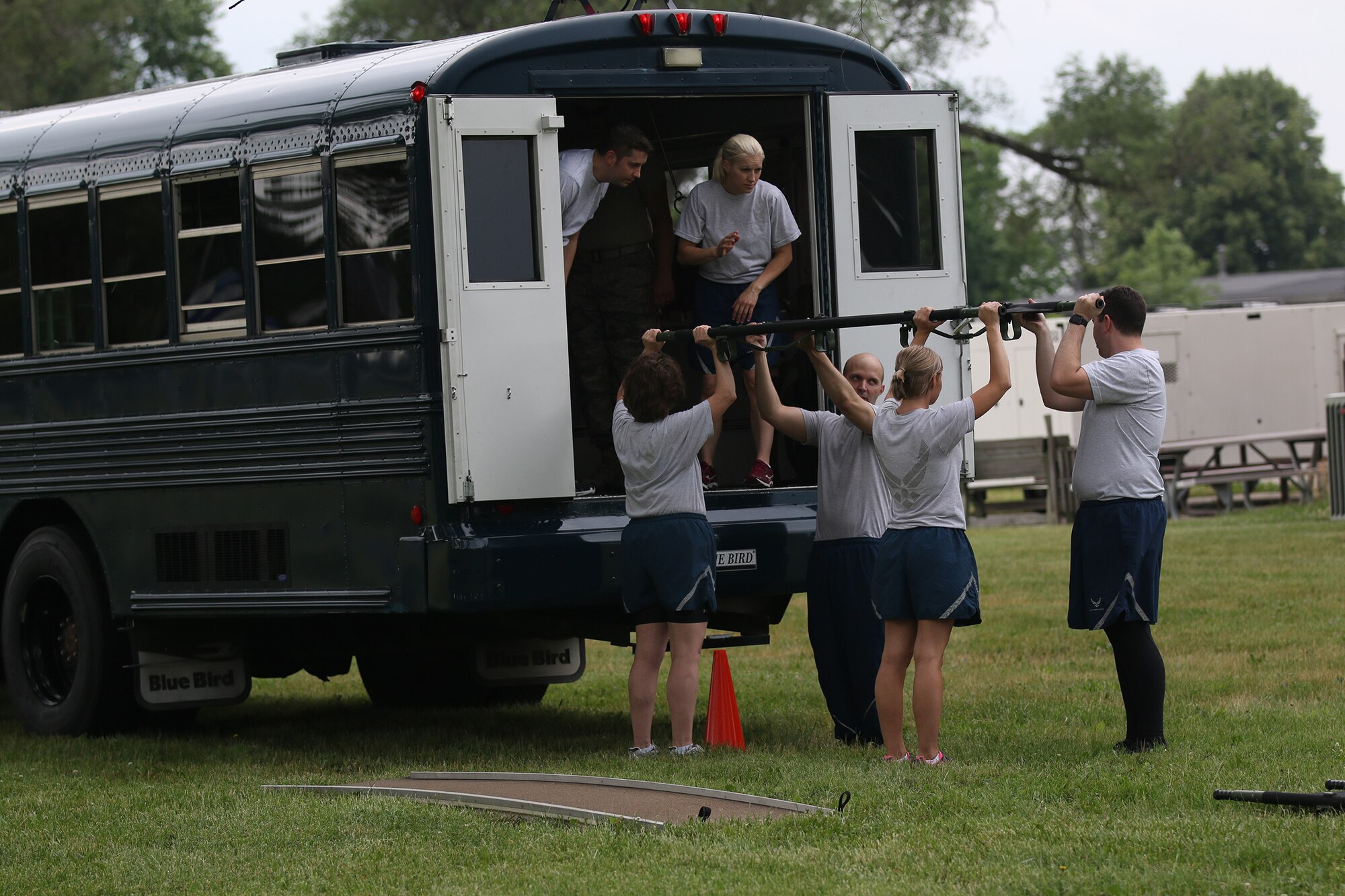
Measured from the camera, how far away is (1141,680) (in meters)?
7.39

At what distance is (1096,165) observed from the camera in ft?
98.4

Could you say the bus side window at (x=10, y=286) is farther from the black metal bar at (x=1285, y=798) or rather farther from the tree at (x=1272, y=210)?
the tree at (x=1272, y=210)

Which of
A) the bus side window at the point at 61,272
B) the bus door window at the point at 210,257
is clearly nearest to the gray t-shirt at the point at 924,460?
the bus door window at the point at 210,257

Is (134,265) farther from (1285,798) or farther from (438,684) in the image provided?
(1285,798)

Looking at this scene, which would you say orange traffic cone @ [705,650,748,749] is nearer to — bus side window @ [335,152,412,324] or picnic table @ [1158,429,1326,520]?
bus side window @ [335,152,412,324]

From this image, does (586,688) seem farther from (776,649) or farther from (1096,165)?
(1096,165)

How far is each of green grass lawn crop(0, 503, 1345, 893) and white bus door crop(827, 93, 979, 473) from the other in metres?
1.84

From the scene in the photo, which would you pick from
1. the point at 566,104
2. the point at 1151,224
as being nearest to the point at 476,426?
the point at 566,104

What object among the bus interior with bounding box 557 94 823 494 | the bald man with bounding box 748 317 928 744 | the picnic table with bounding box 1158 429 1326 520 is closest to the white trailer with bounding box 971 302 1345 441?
the picnic table with bounding box 1158 429 1326 520

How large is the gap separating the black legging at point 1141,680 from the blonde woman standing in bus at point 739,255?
189 centimetres

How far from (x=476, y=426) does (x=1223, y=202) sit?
282 feet

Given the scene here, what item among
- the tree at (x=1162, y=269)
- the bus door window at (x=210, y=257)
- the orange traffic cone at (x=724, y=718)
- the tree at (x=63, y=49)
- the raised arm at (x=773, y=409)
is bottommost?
the orange traffic cone at (x=724, y=718)

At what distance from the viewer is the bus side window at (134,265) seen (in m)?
9.02

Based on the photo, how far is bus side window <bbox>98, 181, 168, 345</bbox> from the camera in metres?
9.02
